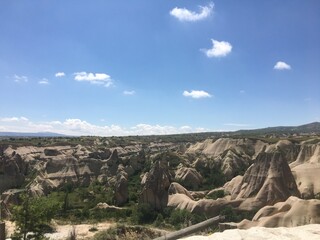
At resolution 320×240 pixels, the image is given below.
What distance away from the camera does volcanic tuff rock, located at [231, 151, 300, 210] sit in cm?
4147

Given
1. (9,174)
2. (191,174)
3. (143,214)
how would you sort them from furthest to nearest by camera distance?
(191,174) < (9,174) < (143,214)

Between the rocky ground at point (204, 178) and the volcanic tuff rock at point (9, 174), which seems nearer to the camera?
→ the rocky ground at point (204, 178)

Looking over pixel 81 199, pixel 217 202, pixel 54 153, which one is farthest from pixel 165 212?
pixel 54 153

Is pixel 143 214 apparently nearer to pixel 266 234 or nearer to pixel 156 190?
pixel 156 190

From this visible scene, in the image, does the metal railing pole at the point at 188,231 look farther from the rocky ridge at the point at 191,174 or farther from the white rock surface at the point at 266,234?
the rocky ridge at the point at 191,174

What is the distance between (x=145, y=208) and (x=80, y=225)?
24.5 feet

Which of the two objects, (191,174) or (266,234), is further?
(191,174)

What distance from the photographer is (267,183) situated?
140 ft

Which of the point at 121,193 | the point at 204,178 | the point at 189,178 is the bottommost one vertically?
the point at 121,193

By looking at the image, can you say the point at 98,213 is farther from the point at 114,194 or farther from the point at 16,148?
the point at 16,148

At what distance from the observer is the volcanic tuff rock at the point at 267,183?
41.5 m

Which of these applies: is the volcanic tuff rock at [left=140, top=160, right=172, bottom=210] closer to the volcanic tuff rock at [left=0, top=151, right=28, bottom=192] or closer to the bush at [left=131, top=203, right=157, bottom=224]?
the bush at [left=131, top=203, right=157, bottom=224]

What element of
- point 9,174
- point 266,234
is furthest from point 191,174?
point 266,234

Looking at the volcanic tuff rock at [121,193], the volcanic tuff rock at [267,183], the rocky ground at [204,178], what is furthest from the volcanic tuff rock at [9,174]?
the volcanic tuff rock at [267,183]
